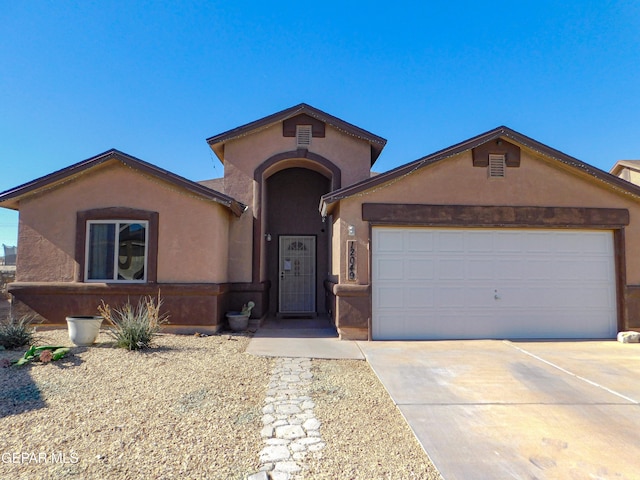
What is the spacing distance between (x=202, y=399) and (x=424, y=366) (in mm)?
3795

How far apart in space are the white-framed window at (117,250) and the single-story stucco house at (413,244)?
1.2 inches

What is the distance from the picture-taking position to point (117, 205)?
31.4 feet

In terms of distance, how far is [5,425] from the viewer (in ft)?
13.9

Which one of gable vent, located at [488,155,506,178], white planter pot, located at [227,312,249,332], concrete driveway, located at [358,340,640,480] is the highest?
gable vent, located at [488,155,506,178]

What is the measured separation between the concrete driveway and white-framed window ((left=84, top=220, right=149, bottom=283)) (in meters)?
5.92

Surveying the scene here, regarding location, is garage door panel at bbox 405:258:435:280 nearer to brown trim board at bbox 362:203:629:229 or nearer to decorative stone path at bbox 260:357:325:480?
brown trim board at bbox 362:203:629:229

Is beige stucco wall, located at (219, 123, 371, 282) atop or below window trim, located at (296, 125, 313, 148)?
below

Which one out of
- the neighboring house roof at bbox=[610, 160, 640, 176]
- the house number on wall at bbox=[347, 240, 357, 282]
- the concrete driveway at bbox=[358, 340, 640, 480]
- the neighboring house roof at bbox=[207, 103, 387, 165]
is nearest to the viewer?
the concrete driveway at bbox=[358, 340, 640, 480]

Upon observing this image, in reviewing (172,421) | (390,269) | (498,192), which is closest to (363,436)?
(172,421)

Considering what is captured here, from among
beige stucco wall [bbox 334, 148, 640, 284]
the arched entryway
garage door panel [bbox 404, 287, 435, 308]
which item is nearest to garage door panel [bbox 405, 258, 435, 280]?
garage door panel [bbox 404, 287, 435, 308]

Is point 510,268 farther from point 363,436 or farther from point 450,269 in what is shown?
point 363,436

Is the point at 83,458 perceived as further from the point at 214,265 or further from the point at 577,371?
the point at 577,371

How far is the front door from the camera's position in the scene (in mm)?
13352

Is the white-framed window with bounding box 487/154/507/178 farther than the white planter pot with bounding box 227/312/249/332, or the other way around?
the white planter pot with bounding box 227/312/249/332
